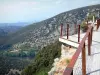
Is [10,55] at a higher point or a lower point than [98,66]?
lower

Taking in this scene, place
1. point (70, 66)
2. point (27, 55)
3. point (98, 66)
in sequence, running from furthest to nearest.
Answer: point (27, 55) < point (98, 66) < point (70, 66)

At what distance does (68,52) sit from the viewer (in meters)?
12.5

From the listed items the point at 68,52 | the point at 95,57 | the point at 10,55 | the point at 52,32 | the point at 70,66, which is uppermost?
the point at 70,66

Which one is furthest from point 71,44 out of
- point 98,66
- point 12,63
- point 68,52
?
point 12,63

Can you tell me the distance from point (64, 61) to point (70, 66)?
6.87 meters

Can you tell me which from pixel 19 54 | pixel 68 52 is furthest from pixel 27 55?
pixel 68 52

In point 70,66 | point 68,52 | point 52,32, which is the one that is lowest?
point 52,32

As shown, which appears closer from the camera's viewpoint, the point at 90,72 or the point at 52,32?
the point at 90,72

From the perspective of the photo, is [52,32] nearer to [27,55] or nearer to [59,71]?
[27,55]

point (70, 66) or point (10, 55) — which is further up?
point (70, 66)

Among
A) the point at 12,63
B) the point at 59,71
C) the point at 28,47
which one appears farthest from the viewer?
the point at 28,47

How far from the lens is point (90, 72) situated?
20.6ft

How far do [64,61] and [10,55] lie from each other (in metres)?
181

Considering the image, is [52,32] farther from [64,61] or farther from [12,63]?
[64,61]
